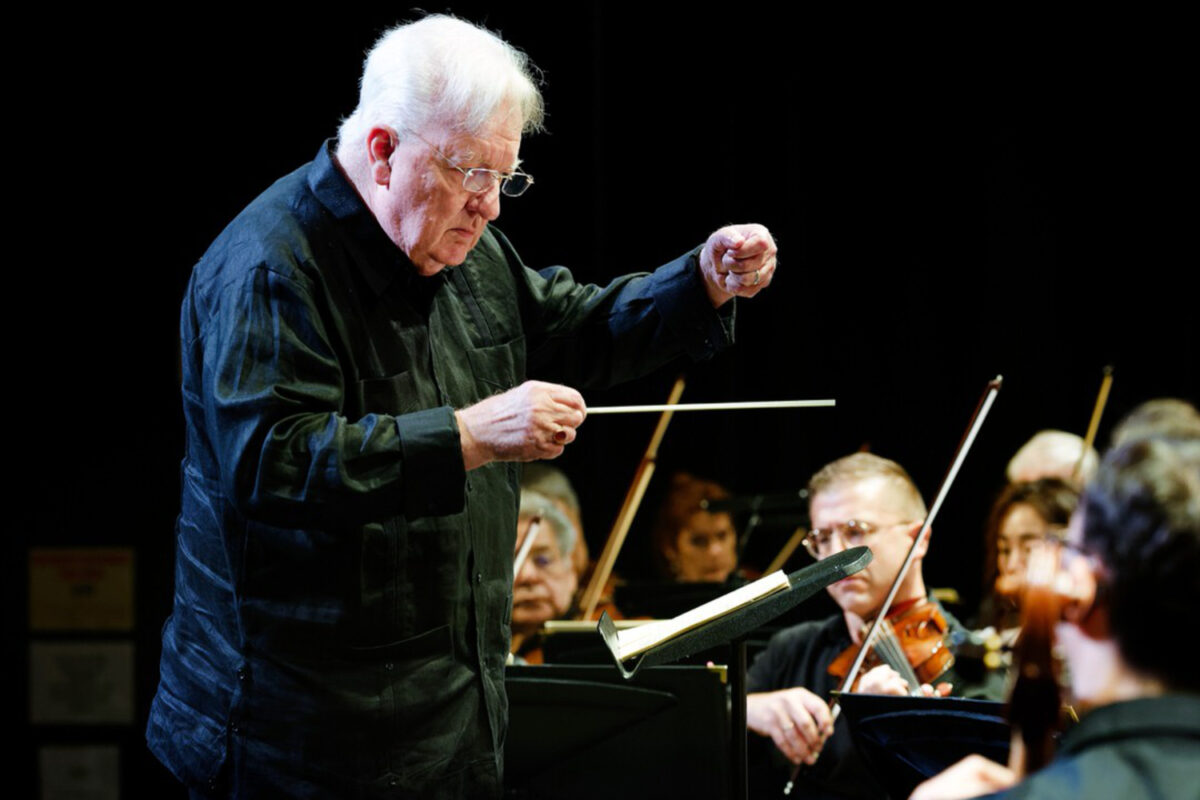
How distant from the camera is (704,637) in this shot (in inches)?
65.2

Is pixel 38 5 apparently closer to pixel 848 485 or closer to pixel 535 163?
pixel 535 163

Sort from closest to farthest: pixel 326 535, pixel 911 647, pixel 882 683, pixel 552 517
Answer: pixel 326 535, pixel 882 683, pixel 911 647, pixel 552 517

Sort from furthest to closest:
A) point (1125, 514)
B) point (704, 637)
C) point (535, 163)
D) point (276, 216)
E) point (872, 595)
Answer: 1. point (535, 163)
2. point (872, 595)
3. point (276, 216)
4. point (704, 637)
5. point (1125, 514)

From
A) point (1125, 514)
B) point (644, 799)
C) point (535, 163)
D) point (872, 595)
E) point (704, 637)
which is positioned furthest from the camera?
point (535, 163)

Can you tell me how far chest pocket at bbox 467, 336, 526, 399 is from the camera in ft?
6.57

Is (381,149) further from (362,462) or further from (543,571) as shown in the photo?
(543,571)

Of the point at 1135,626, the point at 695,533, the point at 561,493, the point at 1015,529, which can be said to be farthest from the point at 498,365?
the point at 695,533

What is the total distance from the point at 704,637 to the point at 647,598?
2.16 m

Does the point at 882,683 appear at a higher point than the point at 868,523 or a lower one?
lower

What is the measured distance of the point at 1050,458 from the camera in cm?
414

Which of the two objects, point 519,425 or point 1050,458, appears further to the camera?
point 1050,458

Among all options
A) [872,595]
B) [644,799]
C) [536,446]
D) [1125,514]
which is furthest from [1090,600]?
[872,595]

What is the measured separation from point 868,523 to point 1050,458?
1394 mm

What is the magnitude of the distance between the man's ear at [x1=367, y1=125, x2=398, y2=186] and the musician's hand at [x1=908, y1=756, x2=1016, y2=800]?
1091 mm
